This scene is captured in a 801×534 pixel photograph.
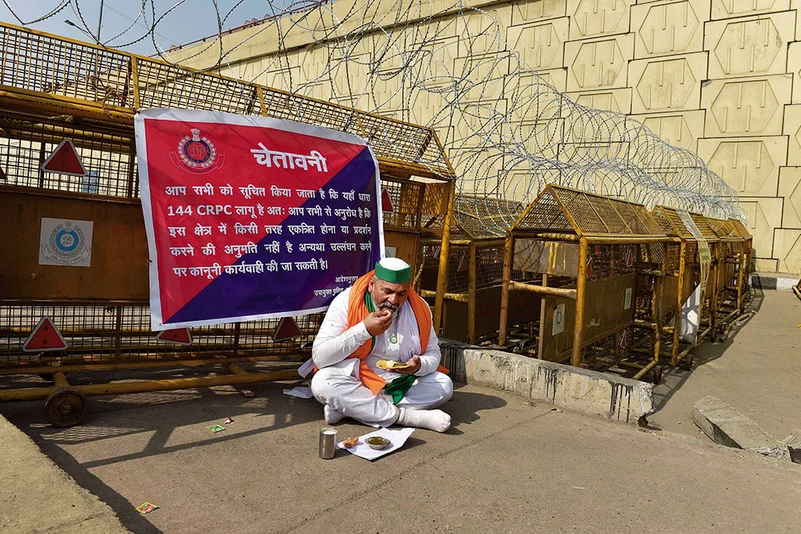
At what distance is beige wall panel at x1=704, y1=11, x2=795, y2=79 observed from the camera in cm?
1427

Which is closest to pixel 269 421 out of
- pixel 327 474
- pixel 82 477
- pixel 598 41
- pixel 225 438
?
pixel 225 438

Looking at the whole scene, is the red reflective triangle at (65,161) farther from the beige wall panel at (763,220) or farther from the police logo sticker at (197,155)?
the beige wall panel at (763,220)

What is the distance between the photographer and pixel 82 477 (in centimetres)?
254

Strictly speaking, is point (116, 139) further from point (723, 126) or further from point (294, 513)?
point (723, 126)

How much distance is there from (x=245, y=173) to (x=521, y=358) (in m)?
2.55

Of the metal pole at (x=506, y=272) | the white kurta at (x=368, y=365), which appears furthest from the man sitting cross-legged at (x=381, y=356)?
the metal pole at (x=506, y=272)

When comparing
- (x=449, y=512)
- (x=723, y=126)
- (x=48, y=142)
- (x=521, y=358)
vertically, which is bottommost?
(x=449, y=512)

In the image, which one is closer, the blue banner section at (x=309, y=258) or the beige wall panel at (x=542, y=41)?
the blue banner section at (x=309, y=258)

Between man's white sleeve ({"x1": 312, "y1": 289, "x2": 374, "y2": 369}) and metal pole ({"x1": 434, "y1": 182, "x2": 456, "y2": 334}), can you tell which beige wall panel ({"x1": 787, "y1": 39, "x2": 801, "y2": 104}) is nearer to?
metal pole ({"x1": 434, "y1": 182, "x2": 456, "y2": 334})

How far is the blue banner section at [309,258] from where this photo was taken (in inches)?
138

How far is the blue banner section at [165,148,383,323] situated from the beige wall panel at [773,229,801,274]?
1458cm

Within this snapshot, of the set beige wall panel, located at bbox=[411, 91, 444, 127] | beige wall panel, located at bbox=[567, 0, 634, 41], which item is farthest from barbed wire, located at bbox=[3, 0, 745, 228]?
beige wall panel, located at bbox=[567, 0, 634, 41]

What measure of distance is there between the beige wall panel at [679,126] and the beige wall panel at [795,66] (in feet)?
7.01

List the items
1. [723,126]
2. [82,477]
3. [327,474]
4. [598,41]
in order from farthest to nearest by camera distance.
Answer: [598,41], [723,126], [327,474], [82,477]
